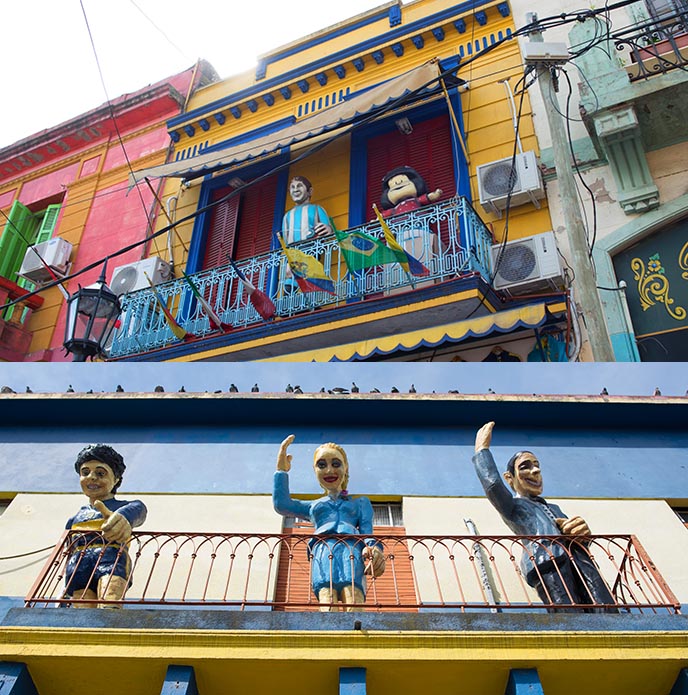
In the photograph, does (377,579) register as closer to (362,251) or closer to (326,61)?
(362,251)

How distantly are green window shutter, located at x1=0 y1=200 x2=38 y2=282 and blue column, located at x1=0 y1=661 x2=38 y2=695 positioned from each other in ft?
36.3

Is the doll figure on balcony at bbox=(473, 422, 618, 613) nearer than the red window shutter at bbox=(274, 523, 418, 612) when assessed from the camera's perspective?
Yes

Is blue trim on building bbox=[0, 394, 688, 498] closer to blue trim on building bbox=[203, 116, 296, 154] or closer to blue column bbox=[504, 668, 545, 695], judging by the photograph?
blue column bbox=[504, 668, 545, 695]

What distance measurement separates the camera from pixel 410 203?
29.9 ft

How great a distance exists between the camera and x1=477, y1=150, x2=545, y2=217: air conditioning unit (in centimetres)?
862

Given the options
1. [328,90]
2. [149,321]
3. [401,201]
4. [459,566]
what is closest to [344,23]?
[328,90]

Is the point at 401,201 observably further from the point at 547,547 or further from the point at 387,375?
the point at 547,547

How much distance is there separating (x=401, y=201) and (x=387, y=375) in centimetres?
331

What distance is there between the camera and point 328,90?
11734 millimetres

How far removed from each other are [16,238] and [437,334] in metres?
10.2

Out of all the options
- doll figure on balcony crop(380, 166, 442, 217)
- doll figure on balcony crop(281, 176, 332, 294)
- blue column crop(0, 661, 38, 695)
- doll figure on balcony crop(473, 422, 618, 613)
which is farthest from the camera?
doll figure on balcony crop(281, 176, 332, 294)

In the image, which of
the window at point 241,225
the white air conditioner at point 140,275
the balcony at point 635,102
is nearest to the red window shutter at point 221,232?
the window at point 241,225

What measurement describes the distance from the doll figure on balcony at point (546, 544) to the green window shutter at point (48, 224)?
38.0 ft

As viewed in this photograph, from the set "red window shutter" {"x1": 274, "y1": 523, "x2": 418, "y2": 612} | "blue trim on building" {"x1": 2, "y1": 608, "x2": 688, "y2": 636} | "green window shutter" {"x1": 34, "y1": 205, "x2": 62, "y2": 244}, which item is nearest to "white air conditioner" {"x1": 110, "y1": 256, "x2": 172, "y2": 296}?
"green window shutter" {"x1": 34, "y1": 205, "x2": 62, "y2": 244}
